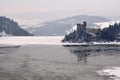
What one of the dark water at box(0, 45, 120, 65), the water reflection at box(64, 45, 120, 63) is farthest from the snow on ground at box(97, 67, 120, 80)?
the water reflection at box(64, 45, 120, 63)

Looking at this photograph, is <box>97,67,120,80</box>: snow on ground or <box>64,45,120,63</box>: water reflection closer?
<box>97,67,120,80</box>: snow on ground

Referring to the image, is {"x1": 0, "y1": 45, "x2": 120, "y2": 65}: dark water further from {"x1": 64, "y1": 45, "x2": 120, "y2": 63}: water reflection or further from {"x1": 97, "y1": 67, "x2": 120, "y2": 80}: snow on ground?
{"x1": 97, "y1": 67, "x2": 120, "y2": 80}: snow on ground

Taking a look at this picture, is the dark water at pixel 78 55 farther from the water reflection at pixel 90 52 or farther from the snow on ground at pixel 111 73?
the snow on ground at pixel 111 73

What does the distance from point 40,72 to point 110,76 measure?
13379mm

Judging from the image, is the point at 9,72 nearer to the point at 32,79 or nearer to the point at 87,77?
the point at 32,79

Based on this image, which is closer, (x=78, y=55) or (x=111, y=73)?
(x=111, y=73)

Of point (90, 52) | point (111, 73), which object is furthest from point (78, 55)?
point (111, 73)

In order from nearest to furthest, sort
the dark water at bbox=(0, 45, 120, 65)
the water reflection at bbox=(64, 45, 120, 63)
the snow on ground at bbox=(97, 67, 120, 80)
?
the snow on ground at bbox=(97, 67, 120, 80) < the dark water at bbox=(0, 45, 120, 65) < the water reflection at bbox=(64, 45, 120, 63)

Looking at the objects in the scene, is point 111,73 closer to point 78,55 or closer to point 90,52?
point 78,55

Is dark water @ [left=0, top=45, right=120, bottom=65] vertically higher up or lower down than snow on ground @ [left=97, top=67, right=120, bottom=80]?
higher up

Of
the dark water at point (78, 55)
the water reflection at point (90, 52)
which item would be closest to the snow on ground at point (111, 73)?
the dark water at point (78, 55)

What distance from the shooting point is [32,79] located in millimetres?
44406

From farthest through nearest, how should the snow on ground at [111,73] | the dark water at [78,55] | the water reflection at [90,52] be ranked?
the water reflection at [90,52] → the dark water at [78,55] → the snow on ground at [111,73]

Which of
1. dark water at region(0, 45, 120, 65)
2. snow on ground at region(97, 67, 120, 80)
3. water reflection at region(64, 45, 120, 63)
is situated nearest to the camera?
snow on ground at region(97, 67, 120, 80)
